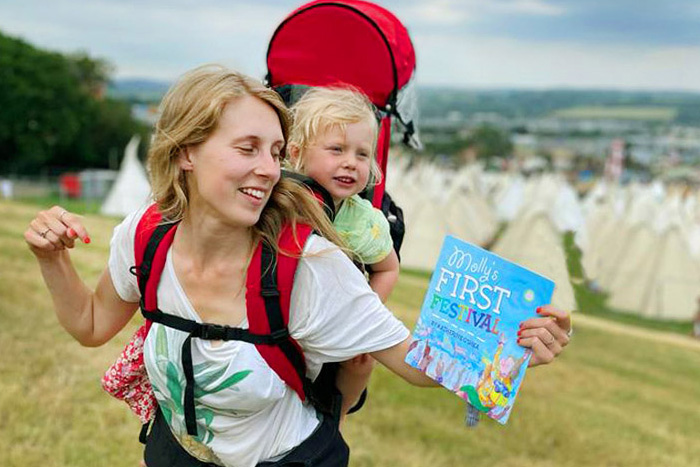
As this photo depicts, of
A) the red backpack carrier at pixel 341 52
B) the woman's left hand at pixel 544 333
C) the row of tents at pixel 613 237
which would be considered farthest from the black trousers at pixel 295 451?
the row of tents at pixel 613 237

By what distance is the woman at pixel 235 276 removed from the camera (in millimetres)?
1908

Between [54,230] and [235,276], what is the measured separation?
0.48 metres

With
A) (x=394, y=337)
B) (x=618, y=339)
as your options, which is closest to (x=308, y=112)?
(x=394, y=337)

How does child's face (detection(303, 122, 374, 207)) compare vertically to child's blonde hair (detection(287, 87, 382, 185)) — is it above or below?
below

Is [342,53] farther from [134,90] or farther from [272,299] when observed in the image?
[134,90]

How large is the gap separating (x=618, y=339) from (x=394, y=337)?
1392cm

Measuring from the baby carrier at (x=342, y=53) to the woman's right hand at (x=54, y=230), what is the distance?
1120 millimetres

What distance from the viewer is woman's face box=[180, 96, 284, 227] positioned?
190 centimetres

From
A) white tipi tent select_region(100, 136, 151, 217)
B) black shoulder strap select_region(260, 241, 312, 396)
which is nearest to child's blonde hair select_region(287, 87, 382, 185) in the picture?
black shoulder strap select_region(260, 241, 312, 396)

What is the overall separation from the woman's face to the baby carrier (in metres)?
1.02

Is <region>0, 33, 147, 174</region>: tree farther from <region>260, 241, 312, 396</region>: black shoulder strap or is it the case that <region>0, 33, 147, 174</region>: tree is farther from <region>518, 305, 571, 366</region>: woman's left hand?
<region>518, 305, 571, 366</region>: woman's left hand

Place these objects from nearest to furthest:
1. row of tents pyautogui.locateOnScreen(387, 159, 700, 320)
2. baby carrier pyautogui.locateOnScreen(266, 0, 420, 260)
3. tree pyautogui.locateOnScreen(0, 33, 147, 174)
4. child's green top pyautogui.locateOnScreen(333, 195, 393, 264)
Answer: child's green top pyautogui.locateOnScreen(333, 195, 393, 264), baby carrier pyautogui.locateOnScreen(266, 0, 420, 260), row of tents pyautogui.locateOnScreen(387, 159, 700, 320), tree pyautogui.locateOnScreen(0, 33, 147, 174)

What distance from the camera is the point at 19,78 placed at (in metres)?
50.4

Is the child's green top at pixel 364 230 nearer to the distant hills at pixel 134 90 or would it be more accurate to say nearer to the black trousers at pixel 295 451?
the black trousers at pixel 295 451
